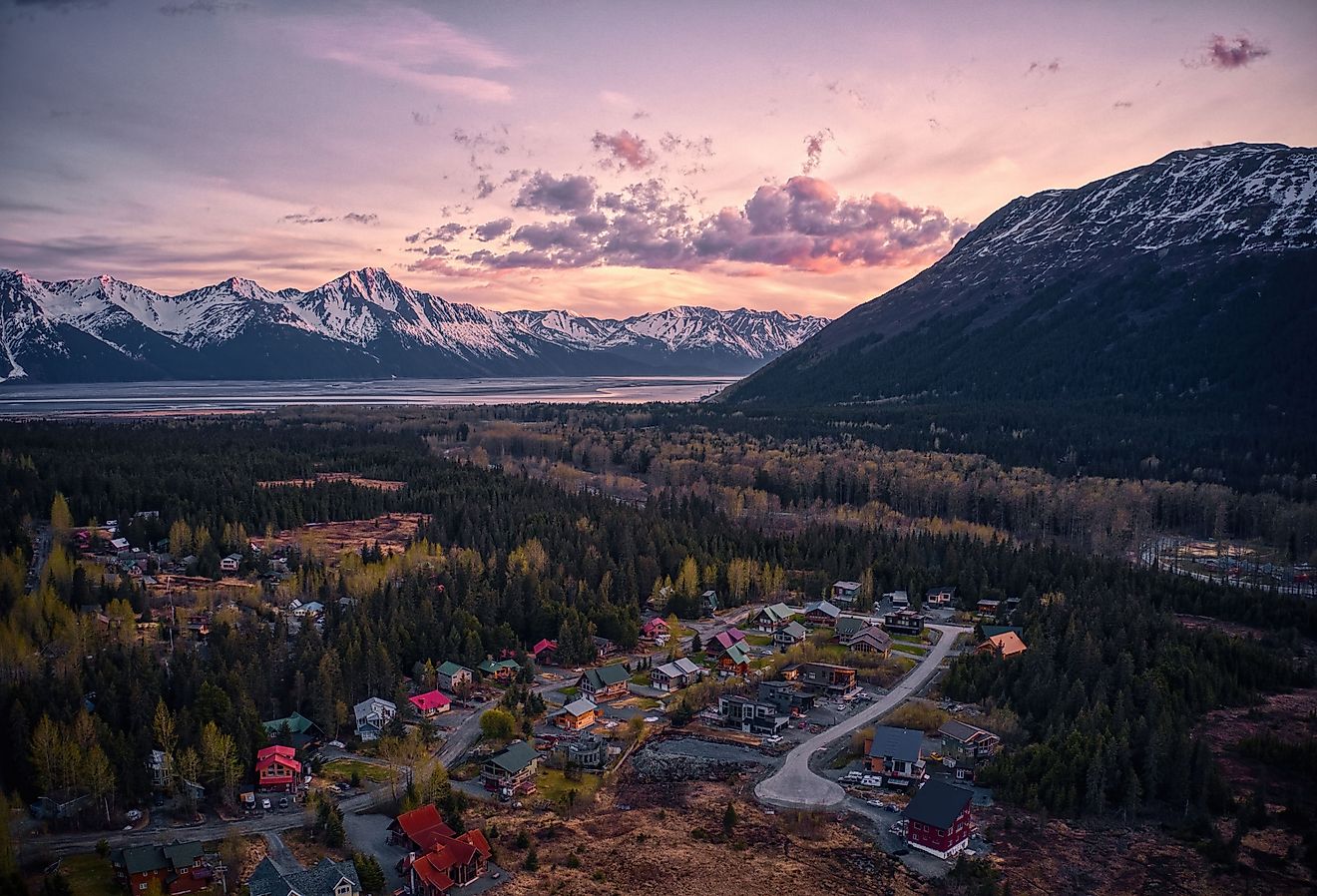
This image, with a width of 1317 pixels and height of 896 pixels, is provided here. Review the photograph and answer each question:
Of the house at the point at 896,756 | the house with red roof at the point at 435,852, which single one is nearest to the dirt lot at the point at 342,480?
the house with red roof at the point at 435,852

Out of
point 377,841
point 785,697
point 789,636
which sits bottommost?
point 377,841

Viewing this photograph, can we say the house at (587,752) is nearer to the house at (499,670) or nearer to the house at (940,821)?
the house at (499,670)

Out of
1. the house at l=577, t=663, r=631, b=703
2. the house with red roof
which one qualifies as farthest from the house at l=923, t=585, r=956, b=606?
the house with red roof

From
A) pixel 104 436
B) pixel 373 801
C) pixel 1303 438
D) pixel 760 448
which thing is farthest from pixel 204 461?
pixel 1303 438

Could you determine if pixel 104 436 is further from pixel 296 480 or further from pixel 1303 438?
pixel 1303 438

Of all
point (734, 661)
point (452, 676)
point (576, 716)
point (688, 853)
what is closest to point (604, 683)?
point (576, 716)

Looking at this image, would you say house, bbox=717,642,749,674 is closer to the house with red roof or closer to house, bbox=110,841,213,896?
the house with red roof

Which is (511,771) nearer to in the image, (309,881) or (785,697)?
(309,881)
